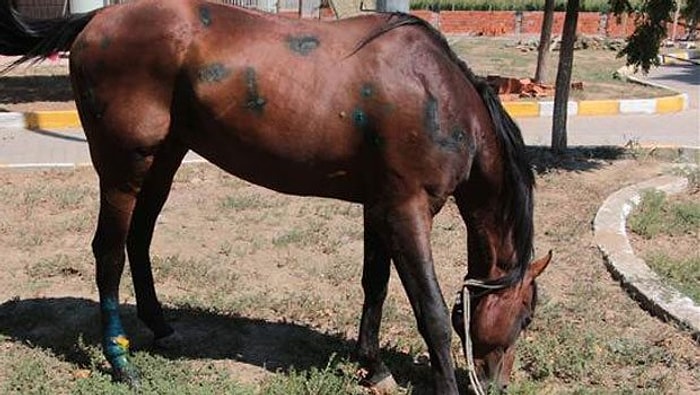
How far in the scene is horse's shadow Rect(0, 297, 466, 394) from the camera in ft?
12.2

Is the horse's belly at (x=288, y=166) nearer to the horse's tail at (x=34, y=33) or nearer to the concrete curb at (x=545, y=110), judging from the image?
the horse's tail at (x=34, y=33)

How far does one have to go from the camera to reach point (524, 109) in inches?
449

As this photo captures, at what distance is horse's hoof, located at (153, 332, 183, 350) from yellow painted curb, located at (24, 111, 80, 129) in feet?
22.3

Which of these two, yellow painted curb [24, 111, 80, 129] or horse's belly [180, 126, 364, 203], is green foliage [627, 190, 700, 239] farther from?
yellow painted curb [24, 111, 80, 129]

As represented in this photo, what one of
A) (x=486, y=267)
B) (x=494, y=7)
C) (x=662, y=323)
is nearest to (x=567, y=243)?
(x=662, y=323)

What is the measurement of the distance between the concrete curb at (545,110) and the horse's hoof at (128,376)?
7207mm

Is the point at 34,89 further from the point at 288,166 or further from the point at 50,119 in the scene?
the point at 288,166

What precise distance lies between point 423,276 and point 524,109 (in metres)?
8.82

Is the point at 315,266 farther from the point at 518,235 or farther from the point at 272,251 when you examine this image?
the point at 518,235

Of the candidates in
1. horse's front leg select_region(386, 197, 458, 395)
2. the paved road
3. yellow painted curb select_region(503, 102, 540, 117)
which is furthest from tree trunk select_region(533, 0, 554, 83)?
horse's front leg select_region(386, 197, 458, 395)

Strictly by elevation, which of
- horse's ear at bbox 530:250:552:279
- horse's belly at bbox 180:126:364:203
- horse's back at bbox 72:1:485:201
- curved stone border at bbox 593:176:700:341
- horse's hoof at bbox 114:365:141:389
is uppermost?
horse's back at bbox 72:1:485:201

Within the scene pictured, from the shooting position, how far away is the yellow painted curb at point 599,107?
11.7 metres

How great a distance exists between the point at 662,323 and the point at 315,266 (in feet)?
6.97

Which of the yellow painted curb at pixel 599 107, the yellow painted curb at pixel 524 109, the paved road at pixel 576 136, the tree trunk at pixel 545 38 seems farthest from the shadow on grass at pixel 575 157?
the tree trunk at pixel 545 38
